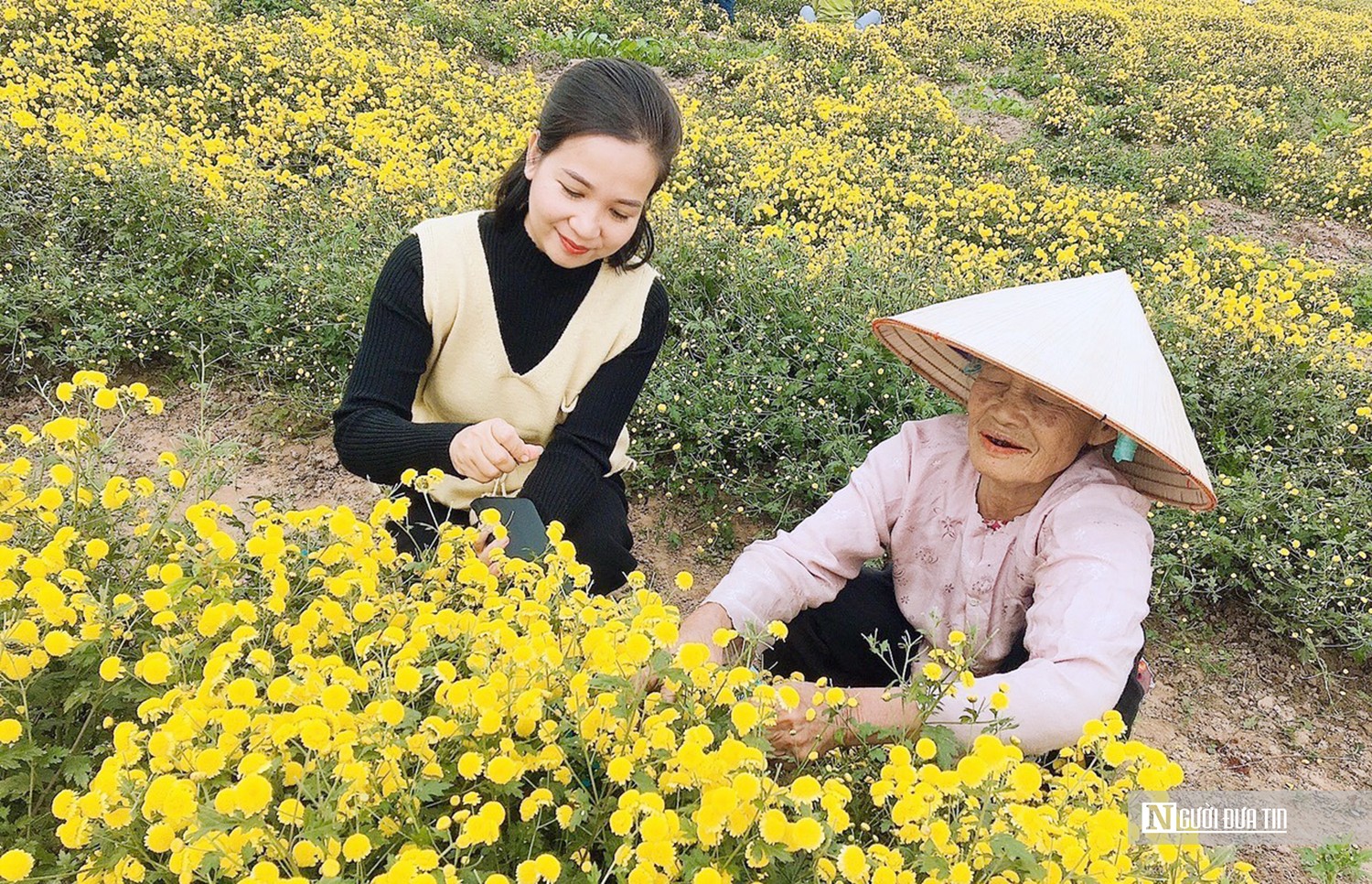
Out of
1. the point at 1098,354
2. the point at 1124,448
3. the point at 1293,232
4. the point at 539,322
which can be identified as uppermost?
the point at 1293,232

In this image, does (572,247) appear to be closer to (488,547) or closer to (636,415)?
(488,547)

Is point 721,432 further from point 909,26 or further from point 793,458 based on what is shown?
point 909,26

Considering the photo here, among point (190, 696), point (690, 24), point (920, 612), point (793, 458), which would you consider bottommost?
point (793, 458)

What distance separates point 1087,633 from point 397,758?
132cm

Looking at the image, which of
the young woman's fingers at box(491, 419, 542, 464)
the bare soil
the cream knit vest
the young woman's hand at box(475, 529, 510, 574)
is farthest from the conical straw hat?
the bare soil

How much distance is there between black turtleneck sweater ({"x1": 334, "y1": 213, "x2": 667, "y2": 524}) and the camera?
2186 mm

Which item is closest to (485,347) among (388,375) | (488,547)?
(388,375)

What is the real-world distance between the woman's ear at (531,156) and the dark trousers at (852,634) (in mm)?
1382

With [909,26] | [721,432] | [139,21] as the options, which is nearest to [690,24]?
[909,26]

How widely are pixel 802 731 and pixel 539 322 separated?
1251 millimetres

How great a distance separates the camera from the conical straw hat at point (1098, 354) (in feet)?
5.88

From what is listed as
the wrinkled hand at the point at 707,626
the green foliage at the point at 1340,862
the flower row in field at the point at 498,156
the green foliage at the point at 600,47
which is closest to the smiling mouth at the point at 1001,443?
the wrinkled hand at the point at 707,626

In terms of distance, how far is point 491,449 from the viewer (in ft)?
6.05

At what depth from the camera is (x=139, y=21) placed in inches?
249
